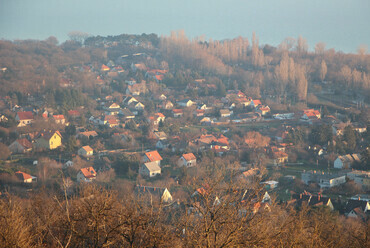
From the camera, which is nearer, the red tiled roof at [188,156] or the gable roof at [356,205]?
the gable roof at [356,205]

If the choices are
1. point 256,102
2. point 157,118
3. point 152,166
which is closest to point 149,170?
point 152,166

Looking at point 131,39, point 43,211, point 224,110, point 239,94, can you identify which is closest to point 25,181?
point 43,211

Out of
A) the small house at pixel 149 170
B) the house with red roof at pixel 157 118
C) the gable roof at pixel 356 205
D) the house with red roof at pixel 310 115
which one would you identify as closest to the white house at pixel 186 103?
the house with red roof at pixel 157 118

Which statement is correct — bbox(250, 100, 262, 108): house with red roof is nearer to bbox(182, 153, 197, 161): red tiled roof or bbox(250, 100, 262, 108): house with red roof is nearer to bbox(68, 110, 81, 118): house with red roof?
bbox(68, 110, 81, 118): house with red roof

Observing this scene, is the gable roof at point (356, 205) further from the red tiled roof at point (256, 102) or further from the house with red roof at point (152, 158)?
the red tiled roof at point (256, 102)

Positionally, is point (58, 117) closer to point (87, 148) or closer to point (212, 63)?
point (87, 148)
